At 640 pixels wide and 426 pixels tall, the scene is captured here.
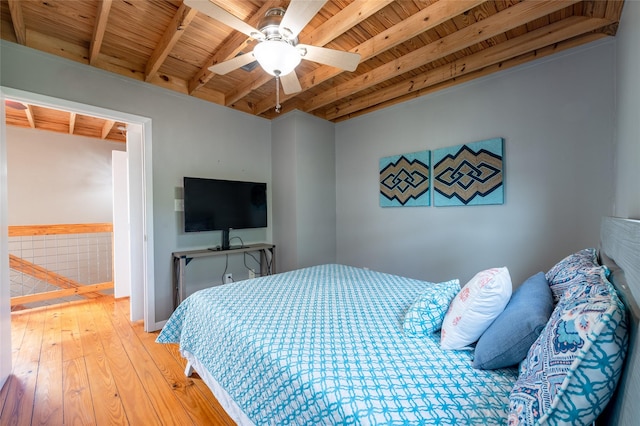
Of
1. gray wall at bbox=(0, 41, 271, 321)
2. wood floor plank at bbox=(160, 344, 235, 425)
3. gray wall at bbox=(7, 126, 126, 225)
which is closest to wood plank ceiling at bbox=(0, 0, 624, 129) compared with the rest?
gray wall at bbox=(0, 41, 271, 321)

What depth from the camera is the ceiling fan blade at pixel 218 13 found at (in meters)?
1.30

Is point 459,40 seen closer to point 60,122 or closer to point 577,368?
point 577,368

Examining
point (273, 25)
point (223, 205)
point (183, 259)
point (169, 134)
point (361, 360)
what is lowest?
point (361, 360)

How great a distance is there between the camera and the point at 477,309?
1.13m

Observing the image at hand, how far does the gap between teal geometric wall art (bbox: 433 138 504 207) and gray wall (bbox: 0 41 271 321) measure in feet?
7.38

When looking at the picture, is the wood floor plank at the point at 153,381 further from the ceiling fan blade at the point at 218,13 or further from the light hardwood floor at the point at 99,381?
the ceiling fan blade at the point at 218,13

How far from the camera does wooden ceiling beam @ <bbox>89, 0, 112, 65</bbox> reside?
181 cm

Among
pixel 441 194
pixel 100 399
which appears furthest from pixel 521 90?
pixel 100 399

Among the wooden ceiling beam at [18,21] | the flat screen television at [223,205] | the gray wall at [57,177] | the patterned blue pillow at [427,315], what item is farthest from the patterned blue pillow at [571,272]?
the gray wall at [57,177]

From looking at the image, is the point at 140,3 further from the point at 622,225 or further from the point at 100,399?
the point at 622,225

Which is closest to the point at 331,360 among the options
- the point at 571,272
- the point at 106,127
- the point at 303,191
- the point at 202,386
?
the point at 571,272

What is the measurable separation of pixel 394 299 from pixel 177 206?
2.53 m

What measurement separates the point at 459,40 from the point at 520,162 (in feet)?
3.97

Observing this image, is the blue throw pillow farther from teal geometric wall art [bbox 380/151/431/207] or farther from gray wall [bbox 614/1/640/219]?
teal geometric wall art [bbox 380/151/431/207]
